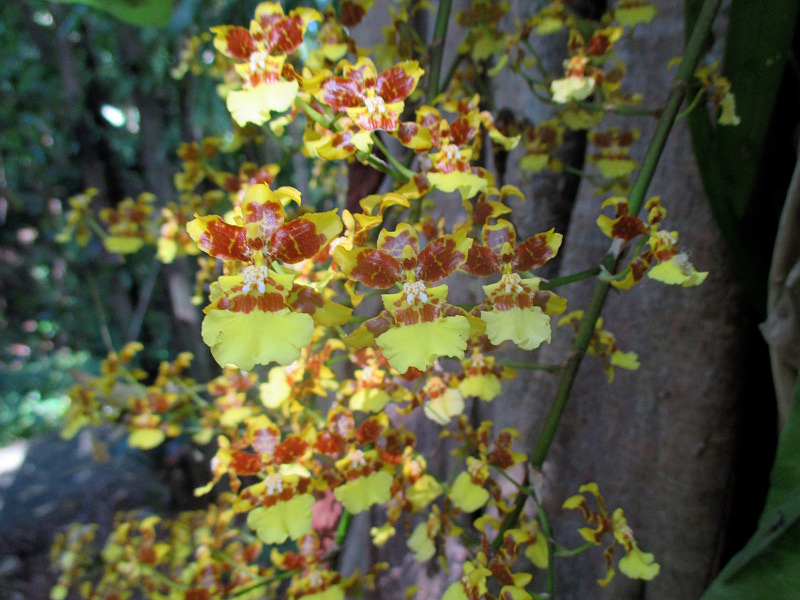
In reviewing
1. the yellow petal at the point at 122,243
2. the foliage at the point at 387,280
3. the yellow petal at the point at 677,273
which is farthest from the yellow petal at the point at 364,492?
the yellow petal at the point at 122,243

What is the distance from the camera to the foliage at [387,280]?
0.42 metres

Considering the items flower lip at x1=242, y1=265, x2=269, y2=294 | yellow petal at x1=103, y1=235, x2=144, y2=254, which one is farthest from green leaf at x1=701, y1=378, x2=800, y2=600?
yellow petal at x1=103, y1=235, x2=144, y2=254

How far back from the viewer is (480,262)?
0.47 metres

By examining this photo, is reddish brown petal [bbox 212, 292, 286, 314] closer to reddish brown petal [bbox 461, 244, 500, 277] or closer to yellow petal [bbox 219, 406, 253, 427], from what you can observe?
reddish brown petal [bbox 461, 244, 500, 277]

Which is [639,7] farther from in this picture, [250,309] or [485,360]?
[250,309]

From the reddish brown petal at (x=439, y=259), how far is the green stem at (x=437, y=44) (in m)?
0.25

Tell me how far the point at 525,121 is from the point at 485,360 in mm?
365

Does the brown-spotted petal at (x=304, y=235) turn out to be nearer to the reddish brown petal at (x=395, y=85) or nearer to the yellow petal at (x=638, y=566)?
the reddish brown petal at (x=395, y=85)

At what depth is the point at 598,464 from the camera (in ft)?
3.02

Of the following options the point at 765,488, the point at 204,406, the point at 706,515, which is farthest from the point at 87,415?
the point at 765,488

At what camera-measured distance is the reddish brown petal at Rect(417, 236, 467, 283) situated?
43 centimetres

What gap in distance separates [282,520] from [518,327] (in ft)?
1.16

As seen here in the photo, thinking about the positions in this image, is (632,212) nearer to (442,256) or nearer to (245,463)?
(442,256)

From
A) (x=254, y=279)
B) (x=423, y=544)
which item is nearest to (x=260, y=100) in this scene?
(x=254, y=279)
